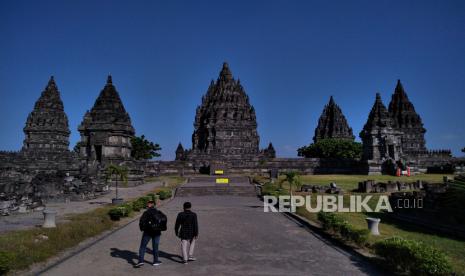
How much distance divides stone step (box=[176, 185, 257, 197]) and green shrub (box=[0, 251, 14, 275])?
23.1 meters

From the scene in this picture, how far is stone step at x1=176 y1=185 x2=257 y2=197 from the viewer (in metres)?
31.7

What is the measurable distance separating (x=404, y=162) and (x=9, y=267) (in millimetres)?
54073

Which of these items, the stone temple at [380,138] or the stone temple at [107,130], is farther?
the stone temple at [380,138]

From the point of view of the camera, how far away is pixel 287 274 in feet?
27.9

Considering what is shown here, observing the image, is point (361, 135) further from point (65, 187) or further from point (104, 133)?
point (65, 187)

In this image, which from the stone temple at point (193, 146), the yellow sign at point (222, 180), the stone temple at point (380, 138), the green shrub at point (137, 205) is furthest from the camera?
the stone temple at point (380, 138)

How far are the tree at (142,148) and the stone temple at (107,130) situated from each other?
42.8 m

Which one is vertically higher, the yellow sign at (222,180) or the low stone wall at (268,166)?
the low stone wall at (268,166)

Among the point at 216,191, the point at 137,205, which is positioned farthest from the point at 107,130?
the point at 137,205

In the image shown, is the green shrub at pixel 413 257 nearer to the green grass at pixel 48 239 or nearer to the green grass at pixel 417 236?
the green grass at pixel 417 236

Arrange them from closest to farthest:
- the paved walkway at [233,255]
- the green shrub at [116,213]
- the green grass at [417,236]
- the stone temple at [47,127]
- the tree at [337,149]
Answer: the paved walkway at [233,255] → the green grass at [417,236] → the green shrub at [116,213] → the stone temple at [47,127] → the tree at [337,149]

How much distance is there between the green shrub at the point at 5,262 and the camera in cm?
788

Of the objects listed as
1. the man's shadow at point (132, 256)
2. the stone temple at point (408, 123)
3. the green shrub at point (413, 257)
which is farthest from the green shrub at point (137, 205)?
the stone temple at point (408, 123)

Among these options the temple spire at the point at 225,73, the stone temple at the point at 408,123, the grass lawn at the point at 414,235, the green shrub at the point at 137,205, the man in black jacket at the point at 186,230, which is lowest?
the grass lawn at the point at 414,235
